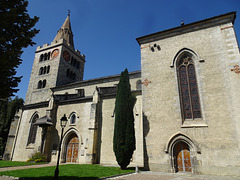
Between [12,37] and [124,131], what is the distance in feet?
30.5

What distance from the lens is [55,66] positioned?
33312mm

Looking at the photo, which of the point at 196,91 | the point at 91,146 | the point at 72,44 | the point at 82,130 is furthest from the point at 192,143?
the point at 72,44

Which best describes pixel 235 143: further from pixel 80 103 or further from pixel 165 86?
pixel 80 103

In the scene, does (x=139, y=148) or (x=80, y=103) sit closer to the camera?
(x=139, y=148)

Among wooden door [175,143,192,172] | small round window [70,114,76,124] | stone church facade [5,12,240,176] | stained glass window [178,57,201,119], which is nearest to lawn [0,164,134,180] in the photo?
stone church facade [5,12,240,176]

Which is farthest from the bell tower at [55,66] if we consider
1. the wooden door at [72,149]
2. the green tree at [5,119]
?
the wooden door at [72,149]

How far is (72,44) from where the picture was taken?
1529 inches

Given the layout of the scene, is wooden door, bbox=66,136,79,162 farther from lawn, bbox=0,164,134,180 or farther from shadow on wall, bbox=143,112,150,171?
shadow on wall, bbox=143,112,150,171

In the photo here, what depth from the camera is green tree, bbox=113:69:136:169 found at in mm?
12062

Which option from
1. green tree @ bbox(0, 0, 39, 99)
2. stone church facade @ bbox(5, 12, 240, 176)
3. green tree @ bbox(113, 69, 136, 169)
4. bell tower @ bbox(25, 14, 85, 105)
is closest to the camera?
green tree @ bbox(0, 0, 39, 99)

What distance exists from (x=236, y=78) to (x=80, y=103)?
15.2m

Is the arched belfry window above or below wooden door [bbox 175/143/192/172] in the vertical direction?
above

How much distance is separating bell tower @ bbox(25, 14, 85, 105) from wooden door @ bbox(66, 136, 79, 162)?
1497 centimetres

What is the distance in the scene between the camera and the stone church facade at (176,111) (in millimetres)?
10648
